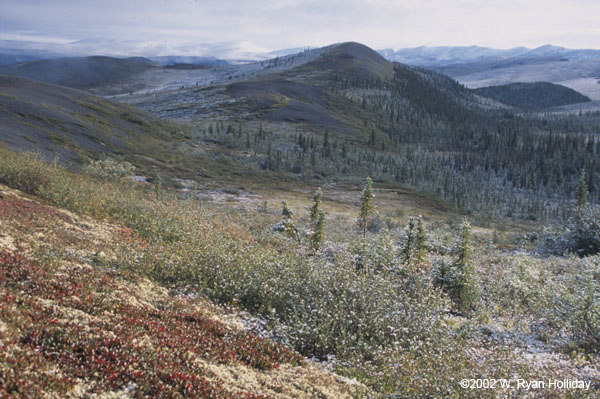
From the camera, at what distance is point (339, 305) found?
10781 mm

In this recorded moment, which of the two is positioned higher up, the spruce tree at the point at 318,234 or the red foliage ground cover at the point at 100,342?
the red foliage ground cover at the point at 100,342

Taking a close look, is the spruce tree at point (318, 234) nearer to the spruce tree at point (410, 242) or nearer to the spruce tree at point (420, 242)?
the spruce tree at point (410, 242)

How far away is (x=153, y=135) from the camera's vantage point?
76.6 meters

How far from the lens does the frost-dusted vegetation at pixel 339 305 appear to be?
7652mm

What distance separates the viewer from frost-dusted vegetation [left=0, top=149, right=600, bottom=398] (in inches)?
301

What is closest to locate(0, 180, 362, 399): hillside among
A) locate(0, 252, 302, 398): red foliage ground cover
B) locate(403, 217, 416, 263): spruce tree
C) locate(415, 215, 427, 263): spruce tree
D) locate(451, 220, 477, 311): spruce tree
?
locate(0, 252, 302, 398): red foliage ground cover

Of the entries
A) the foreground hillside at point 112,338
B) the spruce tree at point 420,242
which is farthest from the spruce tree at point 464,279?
the foreground hillside at point 112,338

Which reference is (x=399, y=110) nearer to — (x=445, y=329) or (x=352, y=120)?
(x=352, y=120)

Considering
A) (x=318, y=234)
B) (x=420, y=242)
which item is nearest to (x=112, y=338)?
(x=420, y=242)

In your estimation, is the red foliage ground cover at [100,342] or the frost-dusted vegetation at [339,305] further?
the frost-dusted vegetation at [339,305]

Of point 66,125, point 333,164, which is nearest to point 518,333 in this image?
point 66,125

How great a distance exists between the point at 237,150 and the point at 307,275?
72760 mm

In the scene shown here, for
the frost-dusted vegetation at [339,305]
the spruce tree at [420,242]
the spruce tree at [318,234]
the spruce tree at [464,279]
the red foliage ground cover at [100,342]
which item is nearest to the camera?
the red foliage ground cover at [100,342]

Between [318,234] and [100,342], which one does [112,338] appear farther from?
[318,234]
